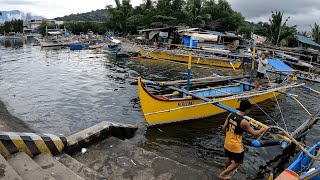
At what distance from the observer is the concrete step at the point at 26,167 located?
5.41 metres

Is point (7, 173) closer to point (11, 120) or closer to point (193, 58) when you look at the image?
point (11, 120)

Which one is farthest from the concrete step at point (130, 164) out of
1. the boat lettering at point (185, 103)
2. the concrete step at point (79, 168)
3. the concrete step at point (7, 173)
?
the boat lettering at point (185, 103)

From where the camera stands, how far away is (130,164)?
7.37m

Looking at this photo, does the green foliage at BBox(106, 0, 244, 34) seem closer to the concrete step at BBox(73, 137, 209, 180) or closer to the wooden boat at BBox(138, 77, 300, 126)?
the wooden boat at BBox(138, 77, 300, 126)

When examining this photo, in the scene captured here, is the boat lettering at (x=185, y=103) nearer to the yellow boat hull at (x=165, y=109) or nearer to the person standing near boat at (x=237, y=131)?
the yellow boat hull at (x=165, y=109)

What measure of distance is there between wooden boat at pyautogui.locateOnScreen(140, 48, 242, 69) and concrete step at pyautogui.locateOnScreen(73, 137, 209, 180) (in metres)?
23.4

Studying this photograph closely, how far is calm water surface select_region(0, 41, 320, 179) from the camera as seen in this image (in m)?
10.0

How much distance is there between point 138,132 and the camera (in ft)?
38.2

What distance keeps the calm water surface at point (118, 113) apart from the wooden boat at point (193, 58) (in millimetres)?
6892

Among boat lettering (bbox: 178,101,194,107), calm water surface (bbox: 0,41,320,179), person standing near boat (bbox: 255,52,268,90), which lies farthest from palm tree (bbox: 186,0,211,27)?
boat lettering (bbox: 178,101,194,107)

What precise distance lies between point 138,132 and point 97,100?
597 centimetres

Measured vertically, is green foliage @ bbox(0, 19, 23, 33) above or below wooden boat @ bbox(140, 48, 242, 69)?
above

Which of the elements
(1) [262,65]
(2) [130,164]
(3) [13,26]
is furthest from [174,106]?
(3) [13,26]

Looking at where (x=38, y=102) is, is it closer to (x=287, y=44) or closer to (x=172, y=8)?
(x=287, y=44)
